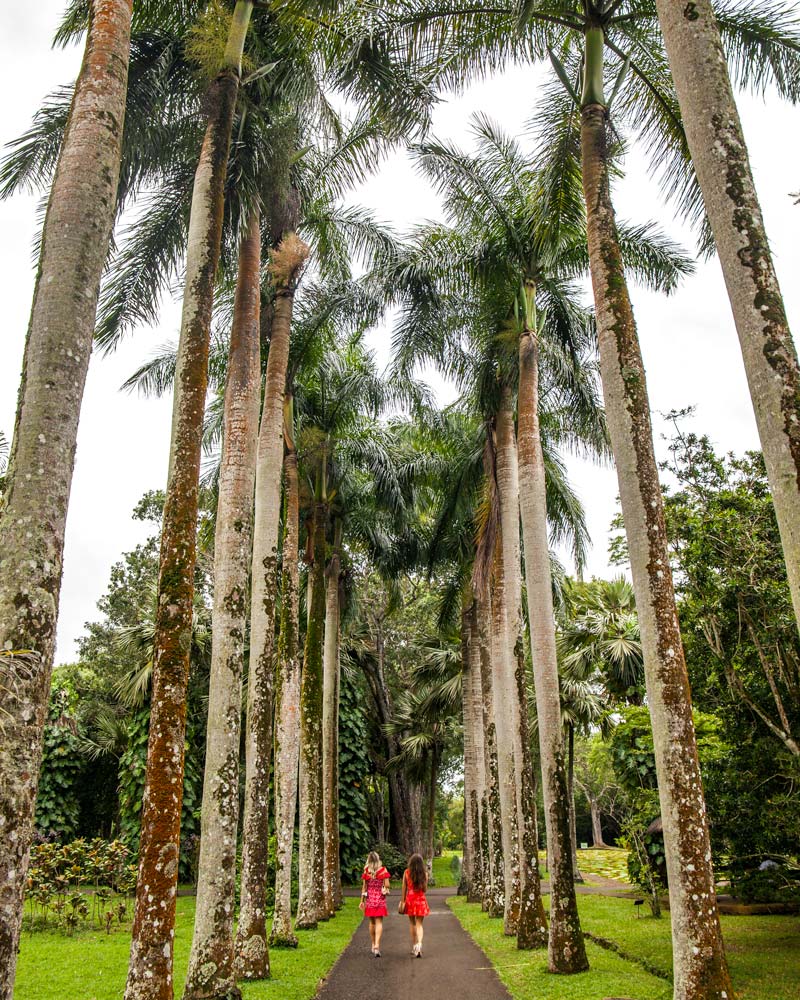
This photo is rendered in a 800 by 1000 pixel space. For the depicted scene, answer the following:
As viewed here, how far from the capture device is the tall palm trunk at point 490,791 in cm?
1733

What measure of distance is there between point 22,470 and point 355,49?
319 inches

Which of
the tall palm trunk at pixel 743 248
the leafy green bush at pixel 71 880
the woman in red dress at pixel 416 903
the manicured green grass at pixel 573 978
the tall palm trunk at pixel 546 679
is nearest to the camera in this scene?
the tall palm trunk at pixel 743 248

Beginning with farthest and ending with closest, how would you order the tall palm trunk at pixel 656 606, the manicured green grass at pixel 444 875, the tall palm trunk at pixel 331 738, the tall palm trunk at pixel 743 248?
the manicured green grass at pixel 444 875 < the tall palm trunk at pixel 331 738 < the tall palm trunk at pixel 656 606 < the tall palm trunk at pixel 743 248

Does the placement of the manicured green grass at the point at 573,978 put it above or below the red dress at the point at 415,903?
below

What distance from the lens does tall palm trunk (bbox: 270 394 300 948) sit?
13.6 m

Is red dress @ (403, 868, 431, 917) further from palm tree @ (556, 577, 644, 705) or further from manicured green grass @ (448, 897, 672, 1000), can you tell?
palm tree @ (556, 577, 644, 705)

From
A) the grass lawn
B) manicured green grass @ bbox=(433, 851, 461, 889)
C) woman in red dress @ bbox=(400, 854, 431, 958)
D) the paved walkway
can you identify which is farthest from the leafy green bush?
manicured green grass @ bbox=(433, 851, 461, 889)

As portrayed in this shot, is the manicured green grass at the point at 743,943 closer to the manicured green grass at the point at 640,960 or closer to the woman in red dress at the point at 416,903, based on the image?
the manicured green grass at the point at 640,960

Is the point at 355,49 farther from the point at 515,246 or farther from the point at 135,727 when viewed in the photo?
the point at 135,727

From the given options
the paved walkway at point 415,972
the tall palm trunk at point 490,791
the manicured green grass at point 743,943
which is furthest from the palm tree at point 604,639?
the paved walkway at point 415,972

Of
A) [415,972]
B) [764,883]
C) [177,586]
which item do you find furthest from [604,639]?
[177,586]

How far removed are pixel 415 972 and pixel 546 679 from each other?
479 centimetres

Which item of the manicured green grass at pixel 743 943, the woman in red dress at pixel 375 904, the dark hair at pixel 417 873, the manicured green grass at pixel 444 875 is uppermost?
the dark hair at pixel 417 873

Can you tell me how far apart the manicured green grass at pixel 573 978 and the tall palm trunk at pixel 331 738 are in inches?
248
